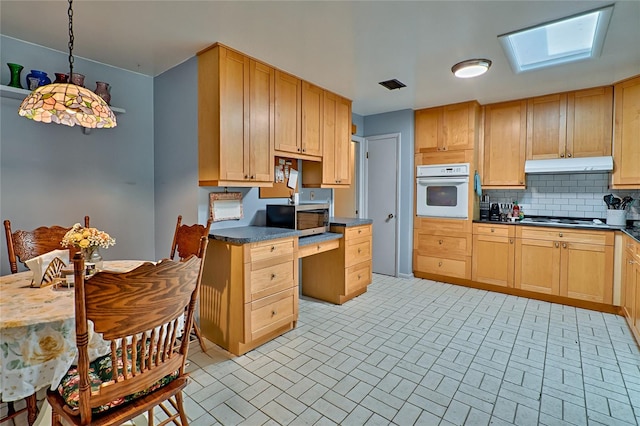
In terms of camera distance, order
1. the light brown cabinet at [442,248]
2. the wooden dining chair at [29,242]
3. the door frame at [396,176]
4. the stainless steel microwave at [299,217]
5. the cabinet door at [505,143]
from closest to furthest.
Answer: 1. the wooden dining chair at [29,242]
2. the stainless steel microwave at [299,217]
3. the cabinet door at [505,143]
4. the light brown cabinet at [442,248]
5. the door frame at [396,176]

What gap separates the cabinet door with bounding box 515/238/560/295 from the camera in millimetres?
3611

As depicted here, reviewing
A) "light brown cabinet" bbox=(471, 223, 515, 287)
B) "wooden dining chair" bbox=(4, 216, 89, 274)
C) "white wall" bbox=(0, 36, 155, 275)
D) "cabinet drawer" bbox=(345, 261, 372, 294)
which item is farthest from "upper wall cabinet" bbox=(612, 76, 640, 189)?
"wooden dining chair" bbox=(4, 216, 89, 274)

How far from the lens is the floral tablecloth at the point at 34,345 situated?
1.23 m

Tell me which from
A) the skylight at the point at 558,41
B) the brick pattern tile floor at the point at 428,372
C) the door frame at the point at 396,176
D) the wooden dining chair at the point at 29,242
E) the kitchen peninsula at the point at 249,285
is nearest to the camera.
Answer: the brick pattern tile floor at the point at 428,372

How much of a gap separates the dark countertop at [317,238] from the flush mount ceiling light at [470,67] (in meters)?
1.97

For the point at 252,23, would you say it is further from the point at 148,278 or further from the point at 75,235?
the point at 148,278

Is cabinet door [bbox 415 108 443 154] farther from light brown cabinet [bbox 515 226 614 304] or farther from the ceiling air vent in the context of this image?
light brown cabinet [bbox 515 226 614 304]

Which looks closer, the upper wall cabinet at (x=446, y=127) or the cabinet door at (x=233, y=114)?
the cabinet door at (x=233, y=114)

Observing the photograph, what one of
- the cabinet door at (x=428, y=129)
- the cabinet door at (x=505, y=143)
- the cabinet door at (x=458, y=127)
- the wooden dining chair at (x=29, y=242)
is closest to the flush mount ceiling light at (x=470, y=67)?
the cabinet door at (x=458, y=127)

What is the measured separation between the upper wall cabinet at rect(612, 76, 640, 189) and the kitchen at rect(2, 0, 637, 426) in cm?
382

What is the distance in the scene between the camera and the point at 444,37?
94.9 inches

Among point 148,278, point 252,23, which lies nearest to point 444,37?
point 252,23

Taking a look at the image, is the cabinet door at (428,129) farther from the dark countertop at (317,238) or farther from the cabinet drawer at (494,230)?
the dark countertop at (317,238)

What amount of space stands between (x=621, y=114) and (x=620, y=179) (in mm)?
680
